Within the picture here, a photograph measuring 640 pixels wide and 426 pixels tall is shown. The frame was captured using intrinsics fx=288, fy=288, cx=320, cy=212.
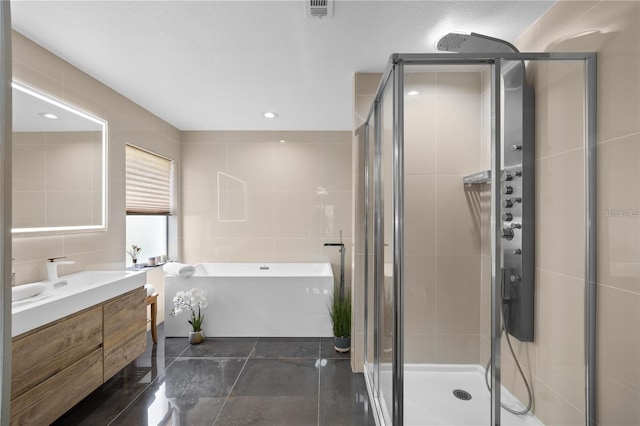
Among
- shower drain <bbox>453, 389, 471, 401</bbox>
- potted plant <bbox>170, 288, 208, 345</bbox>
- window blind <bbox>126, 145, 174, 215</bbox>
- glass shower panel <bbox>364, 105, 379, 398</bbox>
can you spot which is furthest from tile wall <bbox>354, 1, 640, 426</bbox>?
window blind <bbox>126, 145, 174, 215</bbox>

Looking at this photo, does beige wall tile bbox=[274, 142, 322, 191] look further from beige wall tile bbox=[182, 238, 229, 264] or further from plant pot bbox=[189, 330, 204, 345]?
plant pot bbox=[189, 330, 204, 345]

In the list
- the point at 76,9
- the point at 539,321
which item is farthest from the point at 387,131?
the point at 76,9

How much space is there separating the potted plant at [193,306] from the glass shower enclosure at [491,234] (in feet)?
7.35

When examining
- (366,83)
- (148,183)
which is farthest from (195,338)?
(366,83)

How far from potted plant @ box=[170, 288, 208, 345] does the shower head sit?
291 cm

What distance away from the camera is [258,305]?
3029mm

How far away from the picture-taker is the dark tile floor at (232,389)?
188 cm

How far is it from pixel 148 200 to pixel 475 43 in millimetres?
3484

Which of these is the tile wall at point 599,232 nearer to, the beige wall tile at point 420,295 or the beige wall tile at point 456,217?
the beige wall tile at point 456,217

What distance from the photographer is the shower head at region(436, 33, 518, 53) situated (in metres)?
1.35

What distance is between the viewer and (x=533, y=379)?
125 centimetres

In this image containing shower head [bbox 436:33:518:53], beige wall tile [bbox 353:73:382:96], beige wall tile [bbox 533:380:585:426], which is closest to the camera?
beige wall tile [bbox 533:380:585:426]

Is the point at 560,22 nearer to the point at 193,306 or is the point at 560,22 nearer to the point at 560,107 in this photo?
the point at 560,107

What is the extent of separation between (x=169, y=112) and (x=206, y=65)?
1.34 meters
